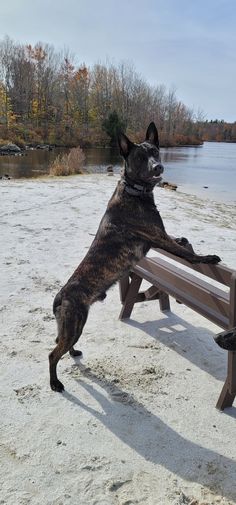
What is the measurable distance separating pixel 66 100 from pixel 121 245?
6829 cm

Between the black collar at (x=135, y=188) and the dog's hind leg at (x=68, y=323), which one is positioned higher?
the black collar at (x=135, y=188)

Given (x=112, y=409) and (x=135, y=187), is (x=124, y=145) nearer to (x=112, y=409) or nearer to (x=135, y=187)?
(x=135, y=187)

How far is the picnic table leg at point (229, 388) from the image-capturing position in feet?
9.29

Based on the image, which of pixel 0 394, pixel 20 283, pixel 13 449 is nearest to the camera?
pixel 13 449

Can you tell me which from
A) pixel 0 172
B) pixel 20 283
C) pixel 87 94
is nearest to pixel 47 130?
pixel 87 94

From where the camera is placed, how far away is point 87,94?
67.3 metres

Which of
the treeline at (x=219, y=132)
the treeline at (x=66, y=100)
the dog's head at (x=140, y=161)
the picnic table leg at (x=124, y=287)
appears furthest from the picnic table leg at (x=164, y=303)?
the treeline at (x=219, y=132)

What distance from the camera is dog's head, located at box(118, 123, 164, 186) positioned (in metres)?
3.08

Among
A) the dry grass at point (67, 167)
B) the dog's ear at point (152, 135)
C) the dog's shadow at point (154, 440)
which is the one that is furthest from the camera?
the dry grass at point (67, 167)

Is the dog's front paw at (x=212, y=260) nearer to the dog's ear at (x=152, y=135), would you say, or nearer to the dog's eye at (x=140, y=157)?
the dog's eye at (x=140, y=157)

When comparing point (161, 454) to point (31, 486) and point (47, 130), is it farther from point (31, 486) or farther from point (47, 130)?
point (47, 130)

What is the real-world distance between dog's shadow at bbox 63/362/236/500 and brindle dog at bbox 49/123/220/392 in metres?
0.37

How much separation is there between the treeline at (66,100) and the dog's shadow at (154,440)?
169ft

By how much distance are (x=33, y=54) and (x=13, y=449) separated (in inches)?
2842
